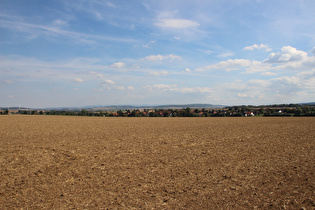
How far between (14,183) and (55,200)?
9.18 feet

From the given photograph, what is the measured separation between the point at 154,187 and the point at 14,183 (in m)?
5.74

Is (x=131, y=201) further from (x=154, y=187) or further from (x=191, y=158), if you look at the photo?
(x=191, y=158)

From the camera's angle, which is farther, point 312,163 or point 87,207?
point 312,163

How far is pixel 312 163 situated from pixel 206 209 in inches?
332

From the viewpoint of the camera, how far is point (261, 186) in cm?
848

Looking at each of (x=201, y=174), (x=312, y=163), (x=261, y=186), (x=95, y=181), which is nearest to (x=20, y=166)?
(x=95, y=181)

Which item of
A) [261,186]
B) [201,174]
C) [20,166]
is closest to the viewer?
[261,186]

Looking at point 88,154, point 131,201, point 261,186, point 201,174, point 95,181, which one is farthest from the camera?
point 88,154

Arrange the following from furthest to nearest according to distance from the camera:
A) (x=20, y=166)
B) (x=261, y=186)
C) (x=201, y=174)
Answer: (x=20, y=166), (x=201, y=174), (x=261, y=186)

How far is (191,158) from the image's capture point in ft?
42.4

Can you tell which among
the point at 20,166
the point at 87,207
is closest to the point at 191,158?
the point at 87,207

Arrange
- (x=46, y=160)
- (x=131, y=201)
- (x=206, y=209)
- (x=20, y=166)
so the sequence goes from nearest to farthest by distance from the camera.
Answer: (x=206, y=209)
(x=131, y=201)
(x=20, y=166)
(x=46, y=160)

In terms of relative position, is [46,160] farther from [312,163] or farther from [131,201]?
[312,163]

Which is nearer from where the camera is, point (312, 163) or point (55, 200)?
point (55, 200)
